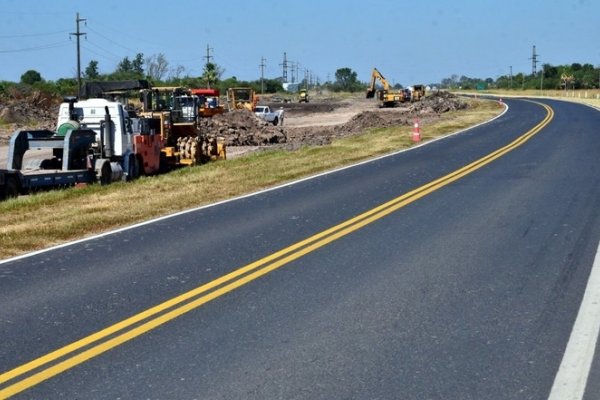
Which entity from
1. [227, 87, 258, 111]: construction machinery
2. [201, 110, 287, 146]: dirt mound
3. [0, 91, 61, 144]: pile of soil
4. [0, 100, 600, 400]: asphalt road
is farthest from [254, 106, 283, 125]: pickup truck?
[0, 100, 600, 400]: asphalt road

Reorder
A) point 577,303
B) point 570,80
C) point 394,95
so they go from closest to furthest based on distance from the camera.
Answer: point 577,303 → point 394,95 → point 570,80

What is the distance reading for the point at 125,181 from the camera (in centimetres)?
2314

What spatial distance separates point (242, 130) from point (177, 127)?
17395mm

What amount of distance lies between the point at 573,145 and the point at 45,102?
2307 inches

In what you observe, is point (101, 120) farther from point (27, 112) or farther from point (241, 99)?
point (27, 112)

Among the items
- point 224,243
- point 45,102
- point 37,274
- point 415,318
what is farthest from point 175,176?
point 45,102

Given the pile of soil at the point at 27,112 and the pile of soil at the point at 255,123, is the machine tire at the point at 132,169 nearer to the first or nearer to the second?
the pile of soil at the point at 255,123

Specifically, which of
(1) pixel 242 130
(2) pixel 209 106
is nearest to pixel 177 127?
(1) pixel 242 130

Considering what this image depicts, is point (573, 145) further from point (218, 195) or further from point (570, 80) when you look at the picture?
point (570, 80)

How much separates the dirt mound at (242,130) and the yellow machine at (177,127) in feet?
40.6

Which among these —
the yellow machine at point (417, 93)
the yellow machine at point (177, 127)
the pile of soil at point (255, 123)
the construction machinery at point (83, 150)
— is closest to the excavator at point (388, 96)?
the yellow machine at point (417, 93)

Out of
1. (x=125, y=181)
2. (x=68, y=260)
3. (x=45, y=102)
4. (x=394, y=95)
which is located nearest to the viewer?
(x=68, y=260)

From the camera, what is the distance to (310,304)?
846cm

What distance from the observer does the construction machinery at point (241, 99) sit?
64062 mm
